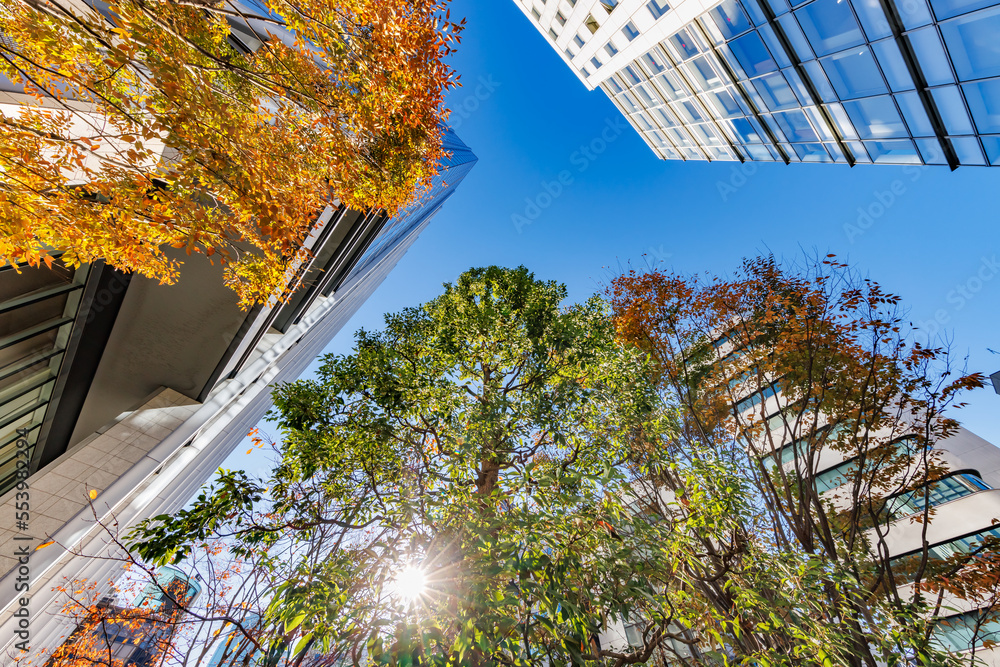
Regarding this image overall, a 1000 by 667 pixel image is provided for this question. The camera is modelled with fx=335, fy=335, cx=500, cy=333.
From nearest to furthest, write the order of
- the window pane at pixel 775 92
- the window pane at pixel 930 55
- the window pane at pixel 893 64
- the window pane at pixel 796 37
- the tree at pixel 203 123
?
the tree at pixel 203 123, the window pane at pixel 930 55, the window pane at pixel 893 64, the window pane at pixel 796 37, the window pane at pixel 775 92

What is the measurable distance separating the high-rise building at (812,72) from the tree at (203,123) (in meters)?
12.1

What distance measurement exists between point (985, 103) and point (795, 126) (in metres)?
6.14

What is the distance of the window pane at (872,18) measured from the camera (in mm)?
8680

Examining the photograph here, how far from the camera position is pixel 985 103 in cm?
821

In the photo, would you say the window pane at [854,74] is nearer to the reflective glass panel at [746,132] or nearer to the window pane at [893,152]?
the window pane at [893,152]

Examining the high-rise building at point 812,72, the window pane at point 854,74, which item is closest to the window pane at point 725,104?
the high-rise building at point 812,72

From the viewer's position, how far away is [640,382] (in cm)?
693

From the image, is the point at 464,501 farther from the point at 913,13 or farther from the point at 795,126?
the point at 795,126

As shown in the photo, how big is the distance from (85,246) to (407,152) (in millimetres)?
4186

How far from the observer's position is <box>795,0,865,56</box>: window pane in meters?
9.34

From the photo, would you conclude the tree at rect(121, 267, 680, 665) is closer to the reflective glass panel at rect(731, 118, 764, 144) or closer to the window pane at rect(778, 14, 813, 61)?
the window pane at rect(778, 14, 813, 61)

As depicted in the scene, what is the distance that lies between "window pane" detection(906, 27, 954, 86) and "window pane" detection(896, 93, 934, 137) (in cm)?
75

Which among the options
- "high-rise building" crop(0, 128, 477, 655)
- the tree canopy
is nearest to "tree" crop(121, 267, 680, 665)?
the tree canopy

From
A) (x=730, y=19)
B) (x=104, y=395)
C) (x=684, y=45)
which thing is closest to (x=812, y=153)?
(x=730, y=19)
